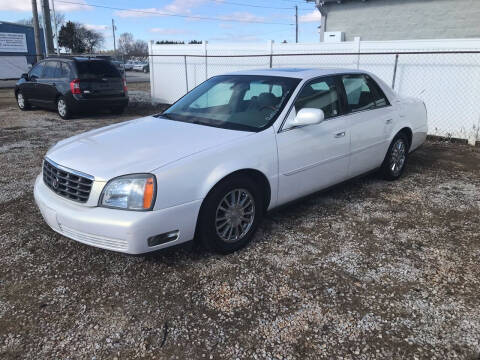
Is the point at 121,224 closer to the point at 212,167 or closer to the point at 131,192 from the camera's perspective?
the point at 131,192

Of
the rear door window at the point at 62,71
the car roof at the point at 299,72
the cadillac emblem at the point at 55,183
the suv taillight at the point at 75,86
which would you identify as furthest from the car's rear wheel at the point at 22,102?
the cadillac emblem at the point at 55,183

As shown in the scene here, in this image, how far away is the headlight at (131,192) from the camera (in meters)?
2.82

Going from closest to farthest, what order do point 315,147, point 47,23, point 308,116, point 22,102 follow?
point 308,116, point 315,147, point 22,102, point 47,23

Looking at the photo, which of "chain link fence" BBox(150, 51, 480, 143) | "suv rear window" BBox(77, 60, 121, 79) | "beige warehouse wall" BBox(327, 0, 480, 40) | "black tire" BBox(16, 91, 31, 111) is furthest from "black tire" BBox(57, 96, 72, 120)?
"beige warehouse wall" BBox(327, 0, 480, 40)

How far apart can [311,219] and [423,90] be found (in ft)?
19.4

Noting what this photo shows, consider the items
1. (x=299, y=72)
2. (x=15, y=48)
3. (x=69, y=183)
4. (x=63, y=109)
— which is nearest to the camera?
(x=69, y=183)

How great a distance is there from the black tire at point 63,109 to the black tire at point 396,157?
8744mm

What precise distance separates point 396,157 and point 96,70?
27.8 ft

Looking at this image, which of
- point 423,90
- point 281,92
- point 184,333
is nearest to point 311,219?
point 281,92

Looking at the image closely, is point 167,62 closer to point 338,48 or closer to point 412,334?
point 338,48

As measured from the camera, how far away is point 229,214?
11.0ft

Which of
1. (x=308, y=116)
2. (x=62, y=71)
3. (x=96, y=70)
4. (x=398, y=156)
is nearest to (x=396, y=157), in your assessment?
(x=398, y=156)

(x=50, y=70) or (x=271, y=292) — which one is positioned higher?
(x=50, y=70)

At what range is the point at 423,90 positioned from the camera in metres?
8.57
